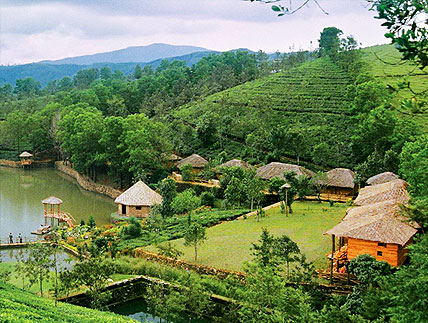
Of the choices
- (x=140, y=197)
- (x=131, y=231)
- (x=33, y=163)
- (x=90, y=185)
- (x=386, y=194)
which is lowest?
(x=90, y=185)

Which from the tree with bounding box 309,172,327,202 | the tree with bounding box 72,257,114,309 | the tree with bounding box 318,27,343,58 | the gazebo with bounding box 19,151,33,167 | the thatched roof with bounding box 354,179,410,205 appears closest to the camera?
the tree with bounding box 72,257,114,309

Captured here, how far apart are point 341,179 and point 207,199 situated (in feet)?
27.1

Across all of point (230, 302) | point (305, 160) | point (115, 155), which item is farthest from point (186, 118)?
point (230, 302)

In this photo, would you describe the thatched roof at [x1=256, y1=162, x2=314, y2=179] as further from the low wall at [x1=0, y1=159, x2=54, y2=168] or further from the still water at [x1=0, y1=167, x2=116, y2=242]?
the low wall at [x1=0, y1=159, x2=54, y2=168]

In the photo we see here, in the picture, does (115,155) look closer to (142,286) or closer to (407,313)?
(142,286)

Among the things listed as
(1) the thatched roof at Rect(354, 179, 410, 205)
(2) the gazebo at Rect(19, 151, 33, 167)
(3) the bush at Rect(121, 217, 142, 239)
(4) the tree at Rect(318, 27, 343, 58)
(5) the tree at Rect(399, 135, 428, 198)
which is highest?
(4) the tree at Rect(318, 27, 343, 58)

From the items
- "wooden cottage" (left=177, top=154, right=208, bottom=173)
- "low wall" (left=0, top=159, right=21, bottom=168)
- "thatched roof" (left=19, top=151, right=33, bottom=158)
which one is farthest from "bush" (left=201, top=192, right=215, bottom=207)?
"low wall" (left=0, top=159, right=21, bottom=168)

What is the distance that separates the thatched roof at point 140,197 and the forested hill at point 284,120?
400 inches

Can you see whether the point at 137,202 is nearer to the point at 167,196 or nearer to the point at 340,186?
the point at 167,196

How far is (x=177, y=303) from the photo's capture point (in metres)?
12.3

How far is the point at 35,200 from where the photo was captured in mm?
32250

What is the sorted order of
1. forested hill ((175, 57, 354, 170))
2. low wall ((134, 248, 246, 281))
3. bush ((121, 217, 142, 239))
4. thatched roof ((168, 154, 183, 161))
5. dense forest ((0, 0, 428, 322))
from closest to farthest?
dense forest ((0, 0, 428, 322))
low wall ((134, 248, 246, 281))
bush ((121, 217, 142, 239))
forested hill ((175, 57, 354, 170))
thatched roof ((168, 154, 183, 161))

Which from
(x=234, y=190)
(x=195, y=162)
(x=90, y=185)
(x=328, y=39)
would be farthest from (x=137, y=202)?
(x=328, y=39)

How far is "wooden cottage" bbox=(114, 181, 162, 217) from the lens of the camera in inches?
1065
